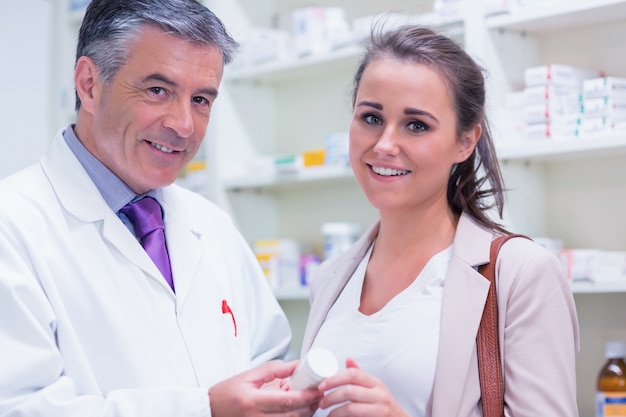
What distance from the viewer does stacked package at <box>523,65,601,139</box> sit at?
2.44 metres

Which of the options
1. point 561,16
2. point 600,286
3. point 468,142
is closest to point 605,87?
point 561,16

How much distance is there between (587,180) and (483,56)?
494 millimetres

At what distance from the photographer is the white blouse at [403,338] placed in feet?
5.29

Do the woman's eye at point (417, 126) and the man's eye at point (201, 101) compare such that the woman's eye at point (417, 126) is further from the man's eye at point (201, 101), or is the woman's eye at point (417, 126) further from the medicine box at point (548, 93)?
the medicine box at point (548, 93)

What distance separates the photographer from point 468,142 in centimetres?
181

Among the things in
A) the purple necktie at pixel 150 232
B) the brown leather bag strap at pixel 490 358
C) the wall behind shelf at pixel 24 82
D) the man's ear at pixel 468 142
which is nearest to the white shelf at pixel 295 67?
the wall behind shelf at pixel 24 82

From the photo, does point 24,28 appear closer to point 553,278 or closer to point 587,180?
point 587,180

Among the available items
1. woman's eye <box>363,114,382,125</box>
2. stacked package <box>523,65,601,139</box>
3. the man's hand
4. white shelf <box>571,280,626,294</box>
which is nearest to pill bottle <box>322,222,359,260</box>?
stacked package <box>523,65,601,139</box>

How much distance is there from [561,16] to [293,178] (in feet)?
3.53

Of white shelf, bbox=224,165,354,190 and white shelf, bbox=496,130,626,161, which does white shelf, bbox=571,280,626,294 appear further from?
white shelf, bbox=224,165,354,190

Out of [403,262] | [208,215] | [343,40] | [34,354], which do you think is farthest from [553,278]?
[343,40]

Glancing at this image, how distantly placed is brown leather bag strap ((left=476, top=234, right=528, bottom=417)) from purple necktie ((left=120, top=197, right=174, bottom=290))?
0.60 metres

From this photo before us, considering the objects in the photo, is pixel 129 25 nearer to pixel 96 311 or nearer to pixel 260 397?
pixel 96 311

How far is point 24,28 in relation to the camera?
3918 mm
